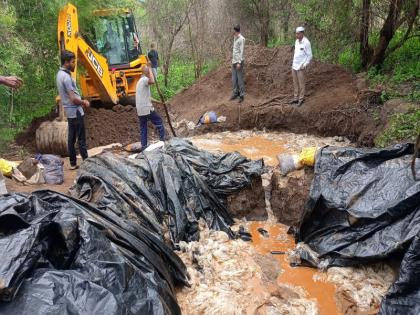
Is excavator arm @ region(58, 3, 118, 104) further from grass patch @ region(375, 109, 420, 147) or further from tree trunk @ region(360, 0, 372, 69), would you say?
tree trunk @ region(360, 0, 372, 69)

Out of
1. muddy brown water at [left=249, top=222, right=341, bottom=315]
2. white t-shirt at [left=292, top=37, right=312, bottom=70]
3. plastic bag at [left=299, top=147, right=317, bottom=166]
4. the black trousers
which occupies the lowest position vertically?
muddy brown water at [left=249, top=222, right=341, bottom=315]

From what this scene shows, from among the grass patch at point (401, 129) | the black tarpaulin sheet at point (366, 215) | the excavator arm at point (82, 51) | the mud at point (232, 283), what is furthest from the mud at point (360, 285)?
the excavator arm at point (82, 51)

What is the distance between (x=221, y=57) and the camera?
48.4 ft

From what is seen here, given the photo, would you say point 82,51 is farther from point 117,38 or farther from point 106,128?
point 117,38

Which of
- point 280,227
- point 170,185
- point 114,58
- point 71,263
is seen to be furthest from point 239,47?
point 71,263

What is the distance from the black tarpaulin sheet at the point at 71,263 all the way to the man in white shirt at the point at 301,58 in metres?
6.37

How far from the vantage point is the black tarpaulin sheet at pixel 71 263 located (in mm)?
1913

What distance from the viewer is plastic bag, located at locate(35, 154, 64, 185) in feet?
16.1

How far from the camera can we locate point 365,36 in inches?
351

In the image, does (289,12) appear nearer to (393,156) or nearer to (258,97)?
(258,97)

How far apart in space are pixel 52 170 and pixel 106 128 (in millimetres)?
3910

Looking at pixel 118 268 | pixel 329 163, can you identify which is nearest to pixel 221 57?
pixel 329 163

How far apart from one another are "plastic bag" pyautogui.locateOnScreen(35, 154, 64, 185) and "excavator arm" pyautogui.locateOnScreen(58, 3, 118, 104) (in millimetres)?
1723

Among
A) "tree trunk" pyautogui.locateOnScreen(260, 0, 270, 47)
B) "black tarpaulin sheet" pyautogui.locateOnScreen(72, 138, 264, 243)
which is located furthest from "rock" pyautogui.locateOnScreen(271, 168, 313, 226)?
"tree trunk" pyautogui.locateOnScreen(260, 0, 270, 47)
